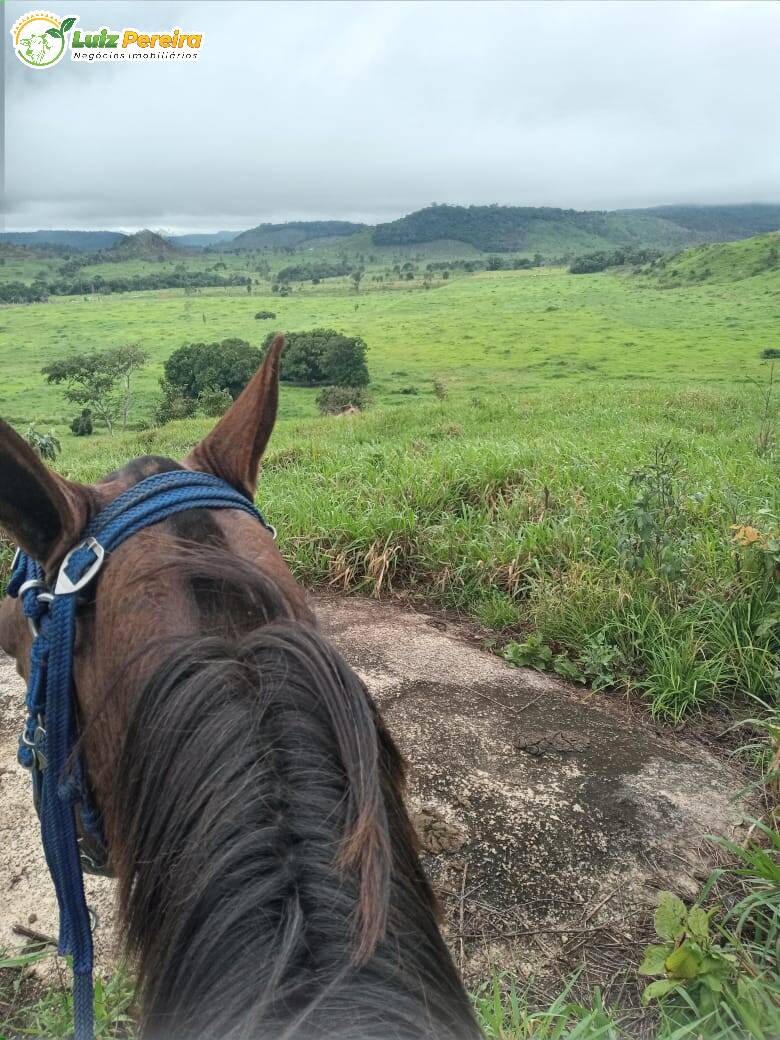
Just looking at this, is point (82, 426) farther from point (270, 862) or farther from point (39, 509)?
point (270, 862)

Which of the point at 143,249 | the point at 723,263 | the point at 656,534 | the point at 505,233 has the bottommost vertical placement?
the point at 656,534

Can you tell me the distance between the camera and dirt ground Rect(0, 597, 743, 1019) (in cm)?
211

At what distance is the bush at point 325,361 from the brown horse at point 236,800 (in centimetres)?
3872

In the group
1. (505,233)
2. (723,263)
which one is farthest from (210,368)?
(505,233)

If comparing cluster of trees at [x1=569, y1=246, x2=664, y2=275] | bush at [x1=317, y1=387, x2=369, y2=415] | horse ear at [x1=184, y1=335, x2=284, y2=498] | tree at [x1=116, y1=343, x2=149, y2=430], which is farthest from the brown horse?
cluster of trees at [x1=569, y1=246, x2=664, y2=275]

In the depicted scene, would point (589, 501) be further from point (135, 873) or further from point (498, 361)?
point (498, 361)

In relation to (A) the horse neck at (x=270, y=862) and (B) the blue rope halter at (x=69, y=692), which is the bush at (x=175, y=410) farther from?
(A) the horse neck at (x=270, y=862)

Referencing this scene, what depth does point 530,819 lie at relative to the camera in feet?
8.21

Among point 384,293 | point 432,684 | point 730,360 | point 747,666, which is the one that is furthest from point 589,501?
point 384,293

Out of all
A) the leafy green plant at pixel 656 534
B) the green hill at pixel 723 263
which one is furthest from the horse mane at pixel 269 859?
the green hill at pixel 723 263

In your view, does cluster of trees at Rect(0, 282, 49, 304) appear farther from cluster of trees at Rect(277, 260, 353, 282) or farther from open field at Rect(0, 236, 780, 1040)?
open field at Rect(0, 236, 780, 1040)

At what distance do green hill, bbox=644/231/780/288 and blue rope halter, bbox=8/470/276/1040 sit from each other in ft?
196

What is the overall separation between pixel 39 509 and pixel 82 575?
0.14 metres

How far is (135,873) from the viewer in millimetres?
958
